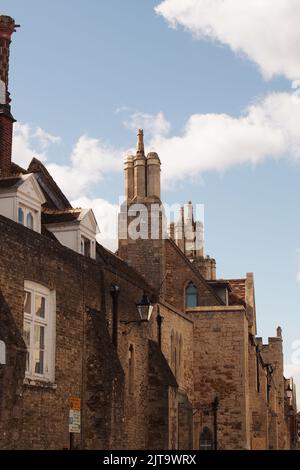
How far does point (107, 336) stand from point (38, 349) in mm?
2872

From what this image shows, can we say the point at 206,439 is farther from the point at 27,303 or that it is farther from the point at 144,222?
the point at 27,303

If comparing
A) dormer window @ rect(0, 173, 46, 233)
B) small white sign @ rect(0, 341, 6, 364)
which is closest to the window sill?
small white sign @ rect(0, 341, 6, 364)

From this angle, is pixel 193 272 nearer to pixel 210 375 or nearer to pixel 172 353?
pixel 210 375

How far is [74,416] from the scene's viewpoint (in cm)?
2009

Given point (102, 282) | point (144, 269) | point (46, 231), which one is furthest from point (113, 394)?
point (144, 269)

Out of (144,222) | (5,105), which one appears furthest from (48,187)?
(144,222)

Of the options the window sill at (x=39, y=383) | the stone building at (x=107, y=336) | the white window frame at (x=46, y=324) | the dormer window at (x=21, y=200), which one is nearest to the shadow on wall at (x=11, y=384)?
the stone building at (x=107, y=336)

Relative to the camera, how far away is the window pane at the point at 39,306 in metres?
18.9

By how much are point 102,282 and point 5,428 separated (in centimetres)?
732

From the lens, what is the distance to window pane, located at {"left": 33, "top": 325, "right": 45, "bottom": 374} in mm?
18734

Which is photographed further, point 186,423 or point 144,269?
point 144,269

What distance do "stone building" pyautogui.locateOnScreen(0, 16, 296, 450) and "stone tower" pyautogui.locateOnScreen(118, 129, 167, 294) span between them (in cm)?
6
